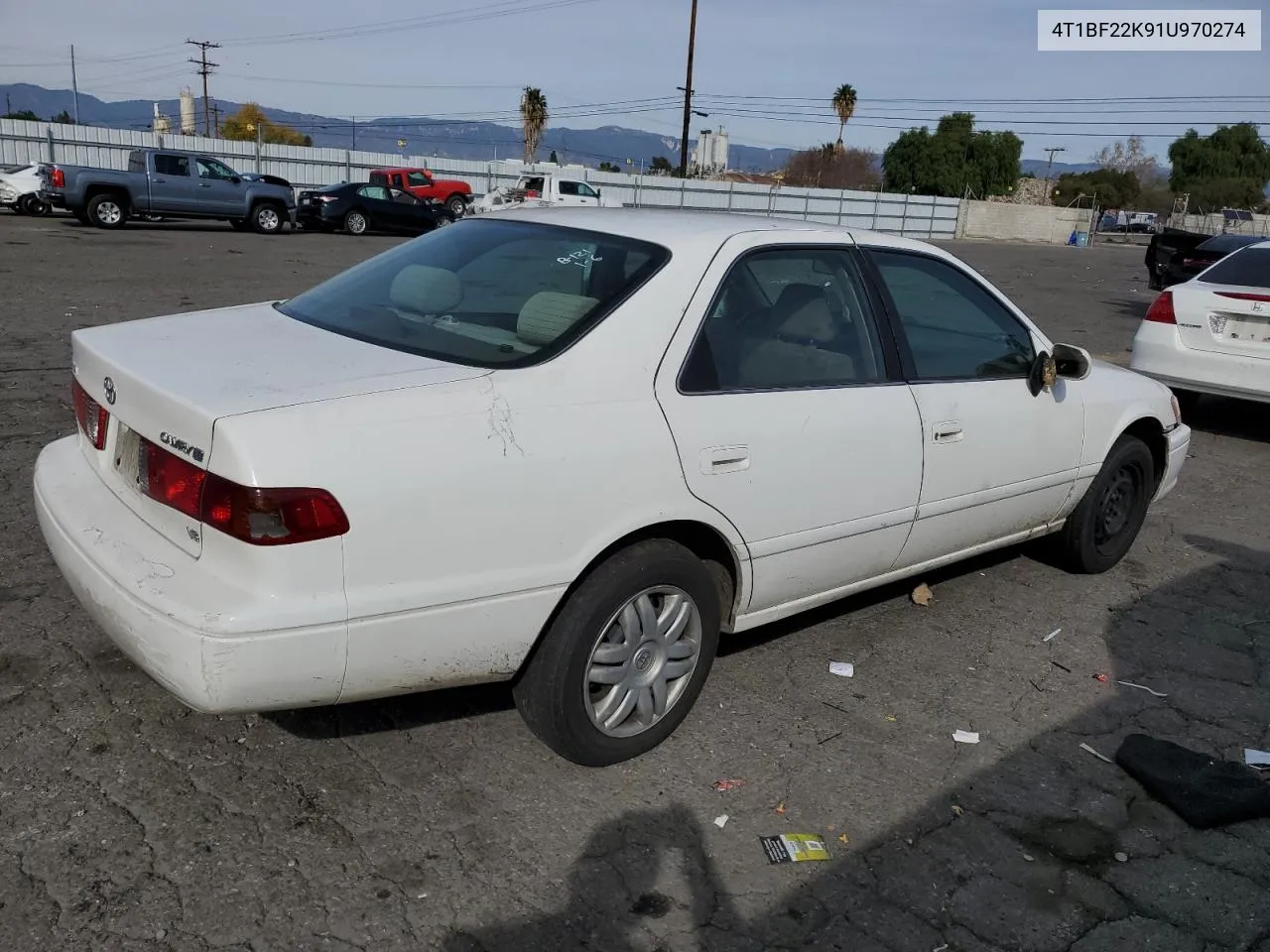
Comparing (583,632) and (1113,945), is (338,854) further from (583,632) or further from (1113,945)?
(1113,945)

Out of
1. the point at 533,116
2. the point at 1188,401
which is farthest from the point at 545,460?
the point at 533,116

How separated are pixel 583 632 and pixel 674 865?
0.66 metres

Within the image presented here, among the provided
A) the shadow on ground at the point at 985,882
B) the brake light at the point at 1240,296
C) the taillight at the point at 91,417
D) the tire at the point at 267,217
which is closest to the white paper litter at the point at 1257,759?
the shadow on ground at the point at 985,882

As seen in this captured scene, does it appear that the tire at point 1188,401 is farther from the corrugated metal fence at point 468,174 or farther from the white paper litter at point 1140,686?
the corrugated metal fence at point 468,174

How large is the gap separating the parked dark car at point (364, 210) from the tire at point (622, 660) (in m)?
24.6

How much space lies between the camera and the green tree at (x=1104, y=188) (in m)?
80.6

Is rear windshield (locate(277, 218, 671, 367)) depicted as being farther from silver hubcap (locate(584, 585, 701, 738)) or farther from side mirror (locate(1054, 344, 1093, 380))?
side mirror (locate(1054, 344, 1093, 380))

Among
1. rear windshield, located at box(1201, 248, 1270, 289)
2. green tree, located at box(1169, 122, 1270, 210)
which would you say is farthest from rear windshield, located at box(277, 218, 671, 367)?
green tree, located at box(1169, 122, 1270, 210)

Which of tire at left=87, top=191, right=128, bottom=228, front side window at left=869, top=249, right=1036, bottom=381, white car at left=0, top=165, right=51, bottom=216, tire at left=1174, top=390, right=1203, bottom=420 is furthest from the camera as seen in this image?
white car at left=0, top=165, right=51, bottom=216

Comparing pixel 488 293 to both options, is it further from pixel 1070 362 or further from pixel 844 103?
pixel 844 103

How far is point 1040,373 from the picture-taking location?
173 inches

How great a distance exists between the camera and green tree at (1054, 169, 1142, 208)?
80562mm

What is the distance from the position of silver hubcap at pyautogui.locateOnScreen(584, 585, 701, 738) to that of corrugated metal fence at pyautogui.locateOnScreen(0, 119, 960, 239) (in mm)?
20861

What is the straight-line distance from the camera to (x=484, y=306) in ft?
11.2
